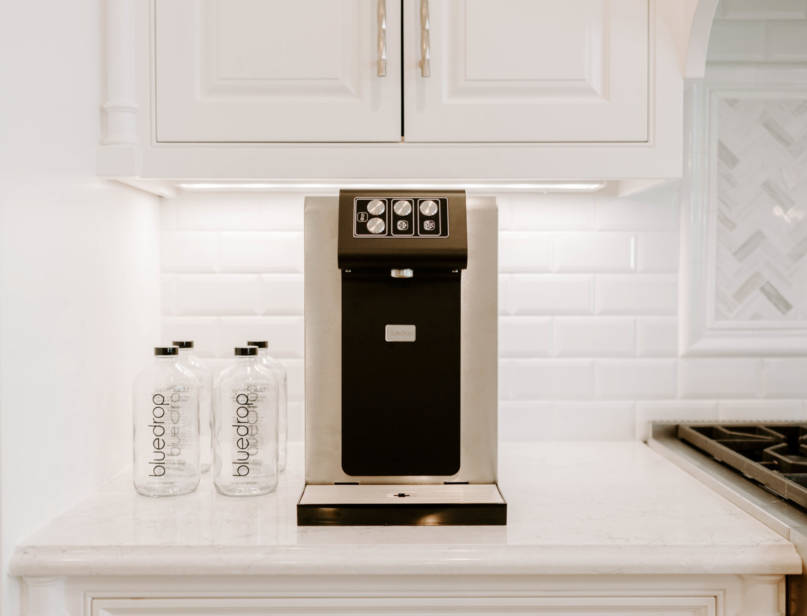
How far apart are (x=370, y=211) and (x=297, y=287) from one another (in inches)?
19.5

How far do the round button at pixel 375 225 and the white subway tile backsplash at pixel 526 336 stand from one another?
0.55 m

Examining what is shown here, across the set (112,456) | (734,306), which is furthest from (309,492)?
(734,306)

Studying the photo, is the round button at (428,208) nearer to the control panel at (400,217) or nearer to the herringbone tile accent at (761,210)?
the control panel at (400,217)

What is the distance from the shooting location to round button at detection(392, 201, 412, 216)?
44.0 inches

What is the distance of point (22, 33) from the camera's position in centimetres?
100

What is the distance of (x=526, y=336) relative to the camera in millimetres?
1582

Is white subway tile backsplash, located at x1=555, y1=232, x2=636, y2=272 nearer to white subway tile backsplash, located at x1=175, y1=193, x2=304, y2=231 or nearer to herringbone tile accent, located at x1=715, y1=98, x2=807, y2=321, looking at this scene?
herringbone tile accent, located at x1=715, y1=98, x2=807, y2=321

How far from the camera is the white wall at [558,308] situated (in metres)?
1.57

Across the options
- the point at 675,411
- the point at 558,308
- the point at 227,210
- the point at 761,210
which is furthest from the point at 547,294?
the point at 227,210

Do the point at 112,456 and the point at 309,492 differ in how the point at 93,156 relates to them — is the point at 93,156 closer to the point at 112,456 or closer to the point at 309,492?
the point at 112,456

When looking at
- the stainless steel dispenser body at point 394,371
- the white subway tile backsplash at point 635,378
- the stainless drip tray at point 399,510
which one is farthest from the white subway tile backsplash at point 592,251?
the stainless drip tray at point 399,510

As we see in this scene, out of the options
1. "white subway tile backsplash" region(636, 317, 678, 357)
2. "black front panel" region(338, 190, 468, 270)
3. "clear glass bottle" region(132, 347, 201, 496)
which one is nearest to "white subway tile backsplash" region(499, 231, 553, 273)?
"white subway tile backsplash" region(636, 317, 678, 357)

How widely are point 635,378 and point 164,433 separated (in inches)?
38.7

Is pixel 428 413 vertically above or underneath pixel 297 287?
underneath
